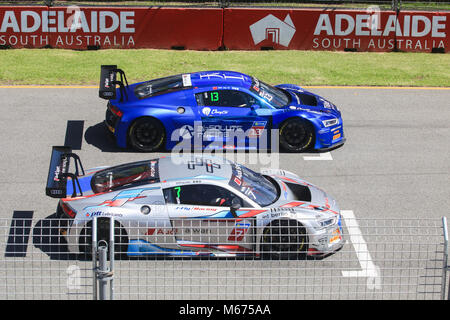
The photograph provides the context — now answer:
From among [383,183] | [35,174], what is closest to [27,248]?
[35,174]

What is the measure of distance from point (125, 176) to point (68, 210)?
97 centimetres

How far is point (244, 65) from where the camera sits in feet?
59.9

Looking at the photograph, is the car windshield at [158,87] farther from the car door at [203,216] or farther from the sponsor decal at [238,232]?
the sponsor decal at [238,232]

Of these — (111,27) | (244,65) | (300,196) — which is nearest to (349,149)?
(300,196)

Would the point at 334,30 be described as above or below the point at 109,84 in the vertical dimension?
above

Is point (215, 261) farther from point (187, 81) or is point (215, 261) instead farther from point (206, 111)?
point (187, 81)

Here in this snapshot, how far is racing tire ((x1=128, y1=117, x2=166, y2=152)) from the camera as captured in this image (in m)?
12.6

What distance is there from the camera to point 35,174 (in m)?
11.8

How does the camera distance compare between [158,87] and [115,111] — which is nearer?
[115,111]

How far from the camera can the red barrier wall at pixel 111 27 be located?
18438 mm

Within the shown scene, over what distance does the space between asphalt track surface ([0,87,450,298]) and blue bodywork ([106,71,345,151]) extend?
18.8 inches

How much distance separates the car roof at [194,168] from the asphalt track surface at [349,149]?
7.12 feet

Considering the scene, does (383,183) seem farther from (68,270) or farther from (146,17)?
(146,17)

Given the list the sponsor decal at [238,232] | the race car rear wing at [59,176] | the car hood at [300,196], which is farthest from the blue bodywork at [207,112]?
the sponsor decal at [238,232]
